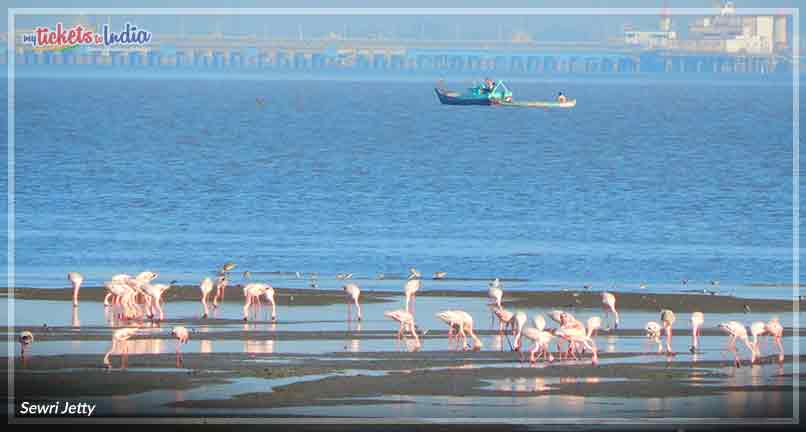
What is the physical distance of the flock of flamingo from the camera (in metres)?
20.7

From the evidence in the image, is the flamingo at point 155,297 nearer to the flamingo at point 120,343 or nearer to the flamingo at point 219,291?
the flamingo at point 219,291

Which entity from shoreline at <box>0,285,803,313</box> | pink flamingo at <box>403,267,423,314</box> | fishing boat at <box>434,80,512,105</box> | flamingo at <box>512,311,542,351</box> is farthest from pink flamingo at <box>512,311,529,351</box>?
fishing boat at <box>434,80,512,105</box>

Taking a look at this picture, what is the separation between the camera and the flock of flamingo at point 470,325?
2070 centimetres

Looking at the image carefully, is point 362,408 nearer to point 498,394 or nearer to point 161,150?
point 498,394

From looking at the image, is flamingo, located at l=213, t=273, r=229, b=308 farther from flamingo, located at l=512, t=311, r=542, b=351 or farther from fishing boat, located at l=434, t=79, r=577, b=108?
fishing boat, located at l=434, t=79, r=577, b=108

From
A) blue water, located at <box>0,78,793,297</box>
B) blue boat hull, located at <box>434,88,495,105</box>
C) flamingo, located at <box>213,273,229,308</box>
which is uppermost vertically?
blue boat hull, located at <box>434,88,495,105</box>

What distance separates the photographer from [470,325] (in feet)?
71.7

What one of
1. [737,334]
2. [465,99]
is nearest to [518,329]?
[737,334]

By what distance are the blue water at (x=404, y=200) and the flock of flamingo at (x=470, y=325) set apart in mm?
5478

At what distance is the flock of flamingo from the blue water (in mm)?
5478

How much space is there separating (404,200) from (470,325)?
29285 mm

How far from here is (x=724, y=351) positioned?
71.6 ft

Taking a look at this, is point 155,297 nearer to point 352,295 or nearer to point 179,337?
point 352,295

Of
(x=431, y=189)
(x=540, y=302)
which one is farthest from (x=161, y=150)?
(x=540, y=302)
